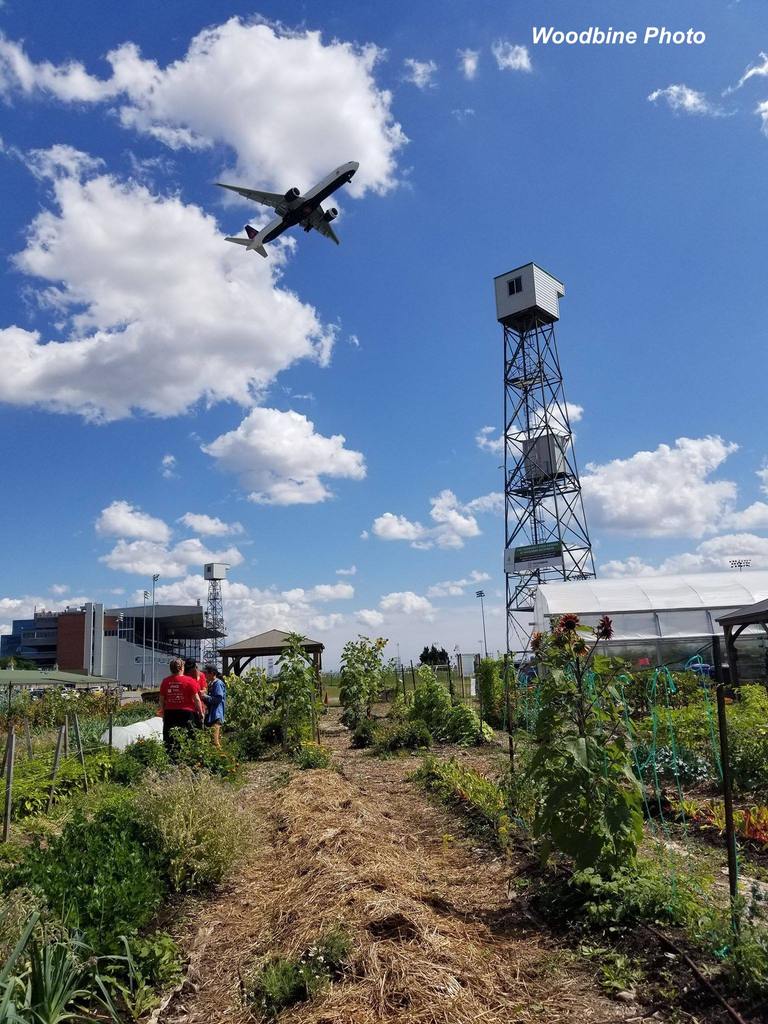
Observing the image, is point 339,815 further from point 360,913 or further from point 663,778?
Answer: point 663,778

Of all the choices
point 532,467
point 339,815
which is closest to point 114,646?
point 532,467

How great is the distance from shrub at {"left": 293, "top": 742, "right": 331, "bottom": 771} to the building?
184ft

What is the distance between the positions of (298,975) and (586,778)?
6.22ft

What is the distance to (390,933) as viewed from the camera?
407cm

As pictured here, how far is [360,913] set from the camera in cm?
431

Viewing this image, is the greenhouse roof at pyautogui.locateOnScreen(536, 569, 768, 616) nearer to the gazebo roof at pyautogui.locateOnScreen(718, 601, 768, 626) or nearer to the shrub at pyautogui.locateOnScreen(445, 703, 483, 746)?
the shrub at pyautogui.locateOnScreen(445, 703, 483, 746)

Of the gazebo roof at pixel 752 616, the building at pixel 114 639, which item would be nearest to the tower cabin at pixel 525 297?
the gazebo roof at pixel 752 616

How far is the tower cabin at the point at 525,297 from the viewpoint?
39.1 metres

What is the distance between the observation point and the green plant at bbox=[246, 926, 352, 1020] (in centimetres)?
351

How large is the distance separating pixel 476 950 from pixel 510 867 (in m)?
1.61

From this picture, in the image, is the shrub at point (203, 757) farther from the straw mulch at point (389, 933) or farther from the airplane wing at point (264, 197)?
the airplane wing at point (264, 197)

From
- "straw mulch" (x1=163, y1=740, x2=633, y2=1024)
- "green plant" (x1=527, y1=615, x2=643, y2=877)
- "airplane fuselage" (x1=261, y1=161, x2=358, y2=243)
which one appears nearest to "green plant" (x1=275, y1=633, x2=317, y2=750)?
"straw mulch" (x1=163, y1=740, x2=633, y2=1024)

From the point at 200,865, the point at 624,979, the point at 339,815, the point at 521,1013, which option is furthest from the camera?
the point at 339,815

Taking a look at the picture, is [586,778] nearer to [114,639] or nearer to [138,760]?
[138,760]
